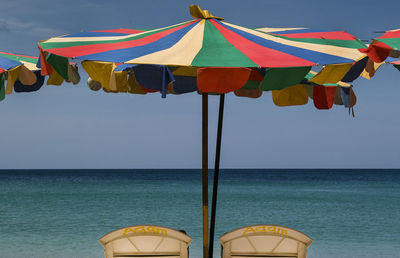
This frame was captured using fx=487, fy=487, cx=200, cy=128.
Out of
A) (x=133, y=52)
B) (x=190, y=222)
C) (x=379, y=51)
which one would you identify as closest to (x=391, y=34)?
(x=379, y=51)

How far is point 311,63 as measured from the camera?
8.50 feet

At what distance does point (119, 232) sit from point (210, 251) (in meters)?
0.89

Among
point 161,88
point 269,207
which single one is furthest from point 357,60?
point 269,207

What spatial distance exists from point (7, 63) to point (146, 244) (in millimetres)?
1756

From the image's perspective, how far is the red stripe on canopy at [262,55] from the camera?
2.54 meters

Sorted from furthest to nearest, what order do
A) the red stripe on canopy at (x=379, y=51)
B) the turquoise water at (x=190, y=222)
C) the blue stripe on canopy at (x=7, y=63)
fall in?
the turquoise water at (x=190, y=222) < the blue stripe on canopy at (x=7, y=63) < the red stripe on canopy at (x=379, y=51)

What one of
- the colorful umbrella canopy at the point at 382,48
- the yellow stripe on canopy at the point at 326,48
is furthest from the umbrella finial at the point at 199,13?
the colorful umbrella canopy at the point at 382,48

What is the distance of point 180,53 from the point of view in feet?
8.55

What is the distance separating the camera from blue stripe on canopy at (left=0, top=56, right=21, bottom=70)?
3.63 metres

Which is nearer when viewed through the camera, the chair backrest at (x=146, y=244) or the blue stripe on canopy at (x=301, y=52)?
the blue stripe on canopy at (x=301, y=52)

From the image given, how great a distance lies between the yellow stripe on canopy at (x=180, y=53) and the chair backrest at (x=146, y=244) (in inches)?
51.8

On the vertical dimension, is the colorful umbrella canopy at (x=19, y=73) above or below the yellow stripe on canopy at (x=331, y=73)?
above

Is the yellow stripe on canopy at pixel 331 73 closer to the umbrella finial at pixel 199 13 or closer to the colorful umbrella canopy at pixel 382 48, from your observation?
the colorful umbrella canopy at pixel 382 48

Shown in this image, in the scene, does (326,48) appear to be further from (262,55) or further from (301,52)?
(262,55)
